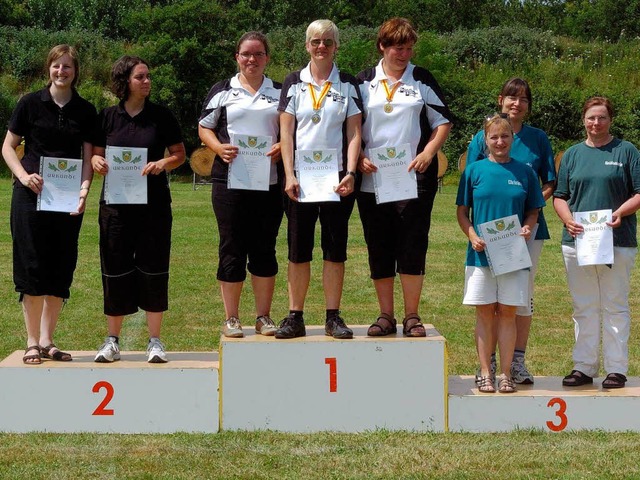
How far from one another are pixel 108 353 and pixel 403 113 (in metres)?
2.13

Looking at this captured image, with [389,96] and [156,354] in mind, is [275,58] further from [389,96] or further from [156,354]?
[156,354]

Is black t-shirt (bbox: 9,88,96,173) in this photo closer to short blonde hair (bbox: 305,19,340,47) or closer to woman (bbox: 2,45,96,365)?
woman (bbox: 2,45,96,365)

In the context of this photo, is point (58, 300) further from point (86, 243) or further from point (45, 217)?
point (86, 243)

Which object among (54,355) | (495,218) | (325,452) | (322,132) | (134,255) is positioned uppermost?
(322,132)

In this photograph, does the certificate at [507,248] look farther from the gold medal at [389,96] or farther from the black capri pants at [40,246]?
the black capri pants at [40,246]

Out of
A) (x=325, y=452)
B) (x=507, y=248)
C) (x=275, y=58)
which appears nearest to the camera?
(x=325, y=452)

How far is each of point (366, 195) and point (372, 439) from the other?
1.37 metres

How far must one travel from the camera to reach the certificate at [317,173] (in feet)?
18.2

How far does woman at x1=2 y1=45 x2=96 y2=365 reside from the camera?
572cm

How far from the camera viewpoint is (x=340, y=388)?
5590 mm

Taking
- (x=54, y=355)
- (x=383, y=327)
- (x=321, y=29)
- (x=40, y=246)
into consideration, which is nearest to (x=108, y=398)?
(x=54, y=355)

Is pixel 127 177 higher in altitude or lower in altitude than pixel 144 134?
lower

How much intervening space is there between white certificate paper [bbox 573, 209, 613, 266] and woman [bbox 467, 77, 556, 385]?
0.24 meters

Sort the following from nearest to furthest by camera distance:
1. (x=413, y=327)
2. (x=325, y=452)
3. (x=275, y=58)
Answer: (x=325, y=452)
(x=413, y=327)
(x=275, y=58)
